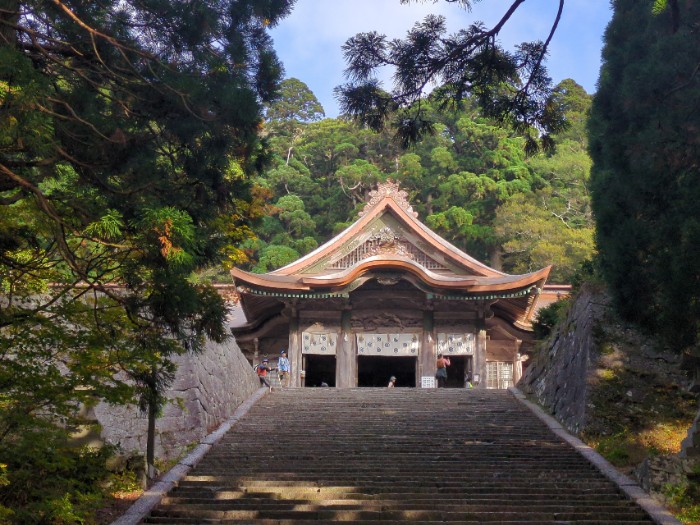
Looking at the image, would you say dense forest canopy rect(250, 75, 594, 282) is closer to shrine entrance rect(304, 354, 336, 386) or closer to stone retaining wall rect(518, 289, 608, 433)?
shrine entrance rect(304, 354, 336, 386)

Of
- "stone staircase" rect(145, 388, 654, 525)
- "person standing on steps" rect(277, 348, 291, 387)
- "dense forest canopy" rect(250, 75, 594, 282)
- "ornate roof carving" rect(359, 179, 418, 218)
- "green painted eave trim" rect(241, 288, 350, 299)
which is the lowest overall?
"stone staircase" rect(145, 388, 654, 525)

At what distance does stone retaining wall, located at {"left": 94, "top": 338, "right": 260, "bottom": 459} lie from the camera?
10688 mm

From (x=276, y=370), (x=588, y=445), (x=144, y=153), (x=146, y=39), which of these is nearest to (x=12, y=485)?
(x=144, y=153)

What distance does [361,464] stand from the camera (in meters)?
9.64

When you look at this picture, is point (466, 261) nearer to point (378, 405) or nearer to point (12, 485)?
point (378, 405)

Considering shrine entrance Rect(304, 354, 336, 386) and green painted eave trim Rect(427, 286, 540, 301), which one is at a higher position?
green painted eave trim Rect(427, 286, 540, 301)

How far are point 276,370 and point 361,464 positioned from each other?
11047 mm

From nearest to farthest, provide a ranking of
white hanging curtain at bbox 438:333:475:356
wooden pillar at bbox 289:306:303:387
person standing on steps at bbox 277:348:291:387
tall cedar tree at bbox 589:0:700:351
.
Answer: tall cedar tree at bbox 589:0:700:351 < person standing on steps at bbox 277:348:291:387 < wooden pillar at bbox 289:306:303:387 < white hanging curtain at bbox 438:333:475:356

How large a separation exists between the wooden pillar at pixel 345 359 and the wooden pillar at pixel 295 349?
92 cm

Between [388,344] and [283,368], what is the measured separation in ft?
8.84

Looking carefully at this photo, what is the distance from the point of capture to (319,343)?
66.9ft

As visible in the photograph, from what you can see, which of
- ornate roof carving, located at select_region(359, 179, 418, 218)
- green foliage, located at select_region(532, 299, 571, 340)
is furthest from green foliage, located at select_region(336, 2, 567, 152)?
ornate roof carving, located at select_region(359, 179, 418, 218)

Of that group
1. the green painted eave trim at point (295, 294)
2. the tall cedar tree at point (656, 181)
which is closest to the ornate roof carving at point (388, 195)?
the green painted eave trim at point (295, 294)

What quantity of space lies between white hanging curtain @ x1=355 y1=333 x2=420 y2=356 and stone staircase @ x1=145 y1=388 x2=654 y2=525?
687 centimetres
